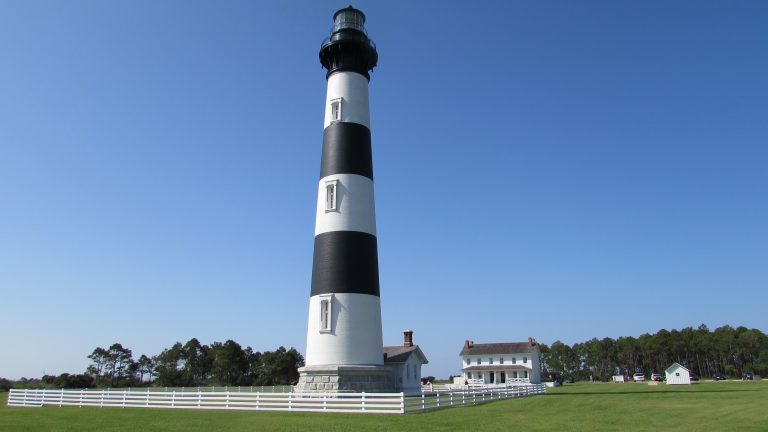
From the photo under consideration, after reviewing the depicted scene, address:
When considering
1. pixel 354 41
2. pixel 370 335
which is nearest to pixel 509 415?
pixel 370 335

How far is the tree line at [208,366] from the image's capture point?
196 ft

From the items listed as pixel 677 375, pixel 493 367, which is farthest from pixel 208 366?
pixel 677 375

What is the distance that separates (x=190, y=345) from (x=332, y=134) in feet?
155

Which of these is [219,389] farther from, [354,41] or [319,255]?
[354,41]

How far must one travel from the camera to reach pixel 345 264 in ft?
78.3

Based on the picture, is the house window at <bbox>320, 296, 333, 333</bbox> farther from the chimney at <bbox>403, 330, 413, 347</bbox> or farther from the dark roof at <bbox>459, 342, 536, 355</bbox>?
the dark roof at <bbox>459, 342, 536, 355</bbox>

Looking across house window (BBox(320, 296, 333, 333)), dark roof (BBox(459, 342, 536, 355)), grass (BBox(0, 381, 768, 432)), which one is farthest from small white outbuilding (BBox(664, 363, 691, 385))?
house window (BBox(320, 296, 333, 333))

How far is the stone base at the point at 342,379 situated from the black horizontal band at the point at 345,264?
10.9ft

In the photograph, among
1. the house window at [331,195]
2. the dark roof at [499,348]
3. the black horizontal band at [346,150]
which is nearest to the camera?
the house window at [331,195]

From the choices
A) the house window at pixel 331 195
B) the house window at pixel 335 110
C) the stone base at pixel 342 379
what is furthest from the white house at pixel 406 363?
the house window at pixel 335 110

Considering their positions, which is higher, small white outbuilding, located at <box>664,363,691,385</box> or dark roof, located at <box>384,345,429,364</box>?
dark roof, located at <box>384,345,429,364</box>

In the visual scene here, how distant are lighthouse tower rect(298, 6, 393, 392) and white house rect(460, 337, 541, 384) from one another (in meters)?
36.5

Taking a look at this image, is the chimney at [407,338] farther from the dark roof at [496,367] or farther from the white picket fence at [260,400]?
the dark roof at [496,367]

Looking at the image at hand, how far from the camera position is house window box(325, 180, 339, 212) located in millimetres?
25031
